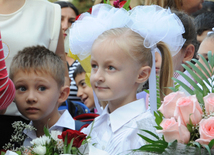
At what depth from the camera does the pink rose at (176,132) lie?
149 cm

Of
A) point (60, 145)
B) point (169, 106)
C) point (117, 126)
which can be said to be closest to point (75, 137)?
point (60, 145)

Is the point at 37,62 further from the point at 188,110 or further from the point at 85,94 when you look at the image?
the point at 85,94

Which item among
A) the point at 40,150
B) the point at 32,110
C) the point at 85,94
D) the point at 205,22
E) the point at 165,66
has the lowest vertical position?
the point at 40,150

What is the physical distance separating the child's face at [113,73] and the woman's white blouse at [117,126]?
0.36ft

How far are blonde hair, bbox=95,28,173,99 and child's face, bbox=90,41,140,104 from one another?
4 cm

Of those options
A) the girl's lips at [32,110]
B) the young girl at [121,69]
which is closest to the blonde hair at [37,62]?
the girl's lips at [32,110]

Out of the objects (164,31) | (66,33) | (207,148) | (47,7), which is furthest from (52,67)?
(66,33)

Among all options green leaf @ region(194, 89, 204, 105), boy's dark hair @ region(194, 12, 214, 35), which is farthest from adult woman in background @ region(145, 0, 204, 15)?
green leaf @ region(194, 89, 204, 105)

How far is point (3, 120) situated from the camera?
8.93 feet

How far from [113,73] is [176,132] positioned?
37.4 inches

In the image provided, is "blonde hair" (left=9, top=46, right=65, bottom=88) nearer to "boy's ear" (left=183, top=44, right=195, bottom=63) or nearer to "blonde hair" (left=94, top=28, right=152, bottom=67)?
"blonde hair" (left=94, top=28, right=152, bottom=67)

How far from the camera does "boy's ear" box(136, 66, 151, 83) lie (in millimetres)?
2482

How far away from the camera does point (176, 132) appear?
1506mm

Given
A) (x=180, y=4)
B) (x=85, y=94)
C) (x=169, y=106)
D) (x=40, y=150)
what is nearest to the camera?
(x=169, y=106)
